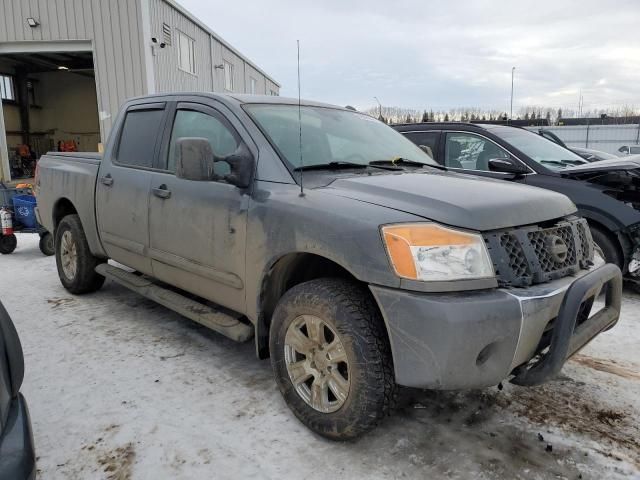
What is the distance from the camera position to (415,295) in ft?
6.94

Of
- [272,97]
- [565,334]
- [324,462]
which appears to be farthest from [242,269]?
[565,334]

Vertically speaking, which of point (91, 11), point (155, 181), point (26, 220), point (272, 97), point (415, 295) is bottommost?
point (26, 220)

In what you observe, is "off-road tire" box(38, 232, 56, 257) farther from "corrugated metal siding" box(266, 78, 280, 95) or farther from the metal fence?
"corrugated metal siding" box(266, 78, 280, 95)

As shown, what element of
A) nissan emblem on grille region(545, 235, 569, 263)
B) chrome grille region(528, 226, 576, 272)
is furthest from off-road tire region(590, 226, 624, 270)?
nissan emblem on grille region(545, 235, 569, 263)

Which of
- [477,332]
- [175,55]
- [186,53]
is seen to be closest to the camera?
[477,332]

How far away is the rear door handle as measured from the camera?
3500 millimetres

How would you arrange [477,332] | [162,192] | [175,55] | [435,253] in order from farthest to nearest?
[175,55] < [162,192] < [435,253] < [477,332]

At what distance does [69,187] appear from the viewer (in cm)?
477

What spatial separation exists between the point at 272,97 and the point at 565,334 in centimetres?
255

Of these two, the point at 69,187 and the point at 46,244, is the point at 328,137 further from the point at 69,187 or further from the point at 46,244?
the point at 46,244

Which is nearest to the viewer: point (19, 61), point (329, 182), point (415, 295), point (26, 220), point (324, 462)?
point (415, 295)

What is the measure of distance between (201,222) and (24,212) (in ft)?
17.2

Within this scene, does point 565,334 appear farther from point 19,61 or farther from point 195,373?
point 19,61

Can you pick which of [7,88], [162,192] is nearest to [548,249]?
[162,192]
